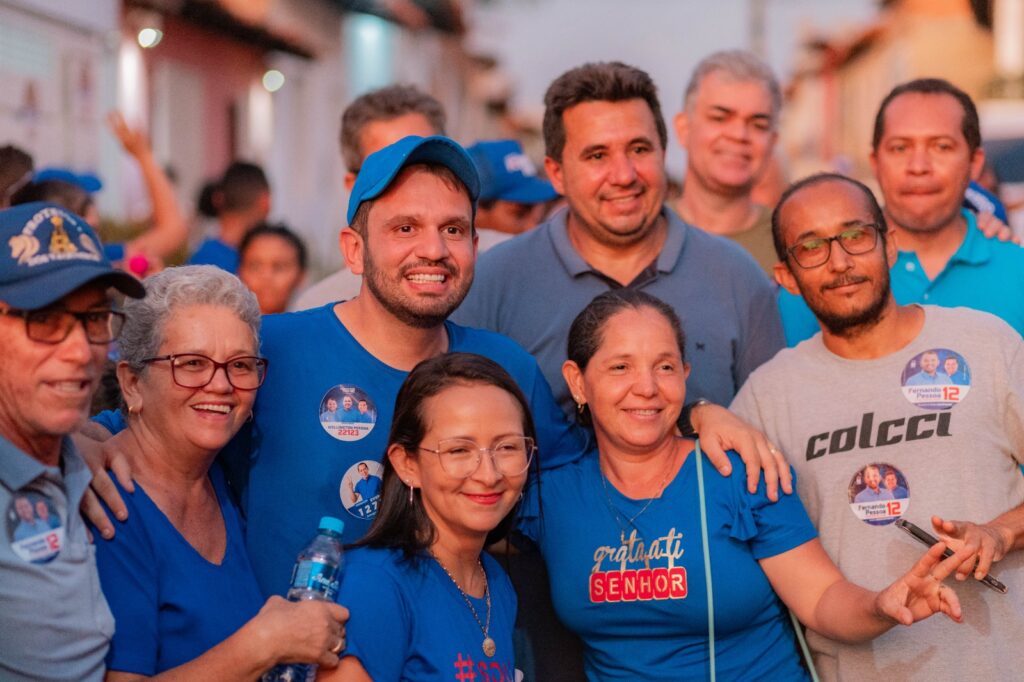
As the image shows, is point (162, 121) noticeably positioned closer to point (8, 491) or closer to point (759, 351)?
point (759, 351)

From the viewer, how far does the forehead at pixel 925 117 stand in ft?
18.0

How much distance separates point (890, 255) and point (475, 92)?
39234 mm

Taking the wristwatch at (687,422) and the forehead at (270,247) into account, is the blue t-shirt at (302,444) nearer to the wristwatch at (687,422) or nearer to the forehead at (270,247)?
the wristwatch at (687,422)

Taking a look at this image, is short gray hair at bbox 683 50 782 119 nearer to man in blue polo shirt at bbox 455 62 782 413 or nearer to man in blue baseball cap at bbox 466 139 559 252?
man in blue baseball cap at bbox 466 139 559 252

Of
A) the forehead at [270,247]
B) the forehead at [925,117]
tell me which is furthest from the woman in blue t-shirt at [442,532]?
the forehead at [270,247]

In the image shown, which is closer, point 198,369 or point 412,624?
point 412,624

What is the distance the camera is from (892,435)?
413 centimetres

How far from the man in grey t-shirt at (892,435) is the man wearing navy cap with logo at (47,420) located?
87.0 inches

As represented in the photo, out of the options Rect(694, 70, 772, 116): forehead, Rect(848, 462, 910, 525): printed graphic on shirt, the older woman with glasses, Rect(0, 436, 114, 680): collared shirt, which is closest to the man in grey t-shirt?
Rect(848, 462, 910, 525): printed graphic on shirt

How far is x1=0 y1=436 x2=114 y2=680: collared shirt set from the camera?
2.79 m

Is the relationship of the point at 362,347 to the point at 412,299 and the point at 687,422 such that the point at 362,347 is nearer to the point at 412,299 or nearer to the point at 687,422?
the point at 412,299

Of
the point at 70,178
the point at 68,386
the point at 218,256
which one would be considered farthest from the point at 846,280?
the point at 218,256

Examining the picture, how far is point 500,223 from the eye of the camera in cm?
768

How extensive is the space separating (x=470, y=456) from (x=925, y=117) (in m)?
2.91
